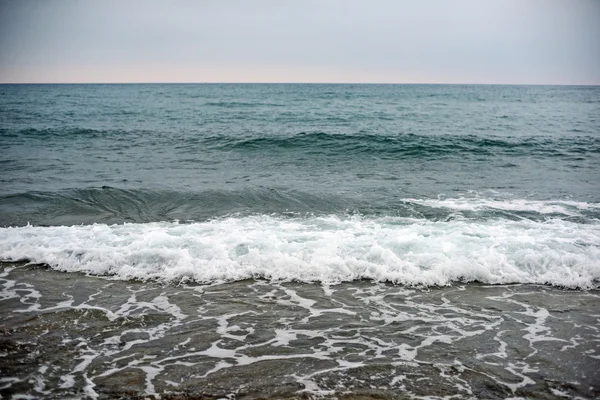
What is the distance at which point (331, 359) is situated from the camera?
5141mm

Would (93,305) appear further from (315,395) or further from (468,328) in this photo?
(468,328)

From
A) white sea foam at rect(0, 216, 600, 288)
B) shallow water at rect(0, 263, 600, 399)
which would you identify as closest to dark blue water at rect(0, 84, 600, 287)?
white sea foam at rect(0, 216, 600, 288)

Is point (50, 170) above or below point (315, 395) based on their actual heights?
above

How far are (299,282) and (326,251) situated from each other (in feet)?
3.72

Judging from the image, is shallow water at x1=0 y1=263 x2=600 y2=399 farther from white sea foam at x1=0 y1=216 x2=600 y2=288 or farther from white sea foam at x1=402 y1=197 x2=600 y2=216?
white sea foam at x1=402 y1=197 x2=600 y2=216

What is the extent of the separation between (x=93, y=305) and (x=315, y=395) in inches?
153

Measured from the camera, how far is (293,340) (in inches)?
220

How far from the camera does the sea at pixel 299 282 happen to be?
4816mm

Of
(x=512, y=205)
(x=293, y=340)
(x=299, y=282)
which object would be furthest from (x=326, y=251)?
(x=512, y=205)

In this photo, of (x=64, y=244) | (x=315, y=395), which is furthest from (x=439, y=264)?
(x=64, y=244)

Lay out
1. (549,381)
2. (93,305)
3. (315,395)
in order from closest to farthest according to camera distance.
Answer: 1. (315,395)
2. (549,381)
3. (93,305)

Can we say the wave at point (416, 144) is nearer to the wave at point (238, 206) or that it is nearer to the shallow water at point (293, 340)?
the wave at point (238, 206)

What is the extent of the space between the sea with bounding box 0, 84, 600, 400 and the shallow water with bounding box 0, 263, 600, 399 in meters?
0.03

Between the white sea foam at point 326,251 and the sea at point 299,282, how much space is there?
0.04 m
